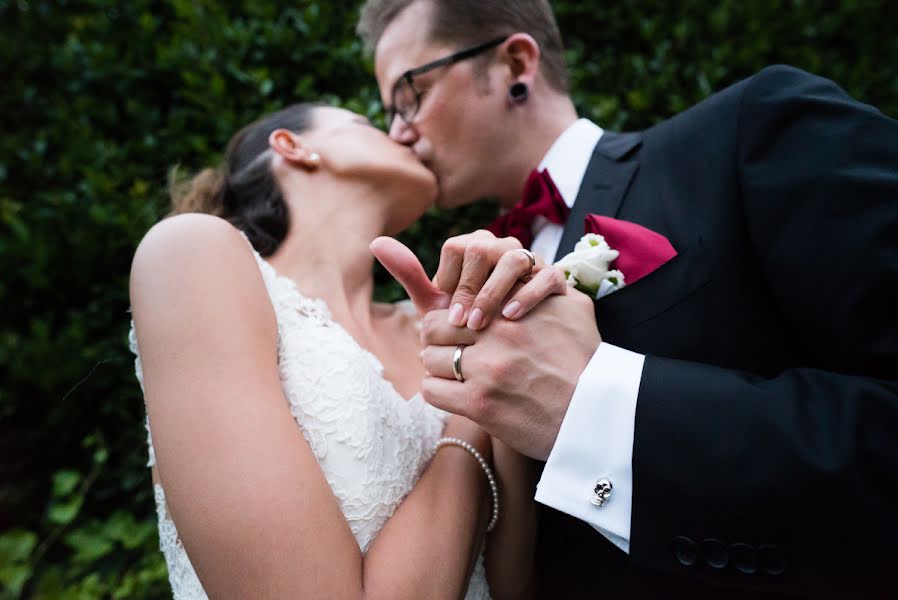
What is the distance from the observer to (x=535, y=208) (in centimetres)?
200

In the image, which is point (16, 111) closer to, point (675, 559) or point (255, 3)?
point (255, 3)

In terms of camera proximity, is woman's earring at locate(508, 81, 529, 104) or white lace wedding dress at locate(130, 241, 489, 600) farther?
woman's earring at locate(508, 81, 529, 104)

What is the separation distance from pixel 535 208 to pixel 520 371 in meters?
0.81

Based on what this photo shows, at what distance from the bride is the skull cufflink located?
1.52 ft

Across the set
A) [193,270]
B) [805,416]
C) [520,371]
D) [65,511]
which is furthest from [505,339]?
[65,511]

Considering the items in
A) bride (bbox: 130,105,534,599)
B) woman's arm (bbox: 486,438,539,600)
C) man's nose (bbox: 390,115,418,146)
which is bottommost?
woman's arm (bbox: 486,438,539,600)

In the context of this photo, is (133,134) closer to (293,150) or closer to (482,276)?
(293,150)

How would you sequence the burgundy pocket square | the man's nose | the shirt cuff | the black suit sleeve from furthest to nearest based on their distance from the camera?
the man's nose → the burgundy pocket square → the shirt cuff → the black suit sleeve

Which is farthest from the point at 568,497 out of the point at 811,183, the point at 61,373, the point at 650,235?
the point at 61,373

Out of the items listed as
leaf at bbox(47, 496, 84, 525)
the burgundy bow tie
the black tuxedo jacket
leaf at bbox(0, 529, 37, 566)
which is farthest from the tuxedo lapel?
leaf at bbox(47, 496, 84, 525)

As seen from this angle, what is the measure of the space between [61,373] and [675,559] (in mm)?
2780

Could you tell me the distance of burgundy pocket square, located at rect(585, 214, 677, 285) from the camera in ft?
5.05

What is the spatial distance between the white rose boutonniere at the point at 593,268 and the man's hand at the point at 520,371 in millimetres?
132

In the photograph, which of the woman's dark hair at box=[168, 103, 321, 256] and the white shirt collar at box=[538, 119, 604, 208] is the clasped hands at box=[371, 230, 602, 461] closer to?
the white shirt collar at box=[538, 119, 604, 208]
